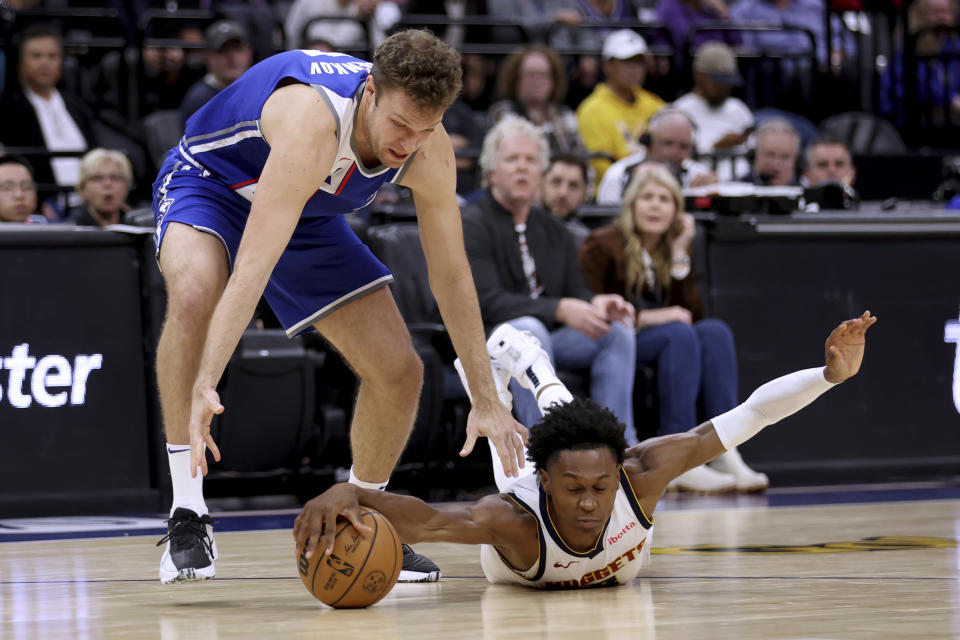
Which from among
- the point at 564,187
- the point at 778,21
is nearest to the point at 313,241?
the point at 564,187

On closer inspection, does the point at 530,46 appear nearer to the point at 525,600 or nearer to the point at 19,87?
the point at 19,87

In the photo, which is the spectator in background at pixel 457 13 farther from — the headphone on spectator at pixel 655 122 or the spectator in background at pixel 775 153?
the spectator in background at pixel 775 153

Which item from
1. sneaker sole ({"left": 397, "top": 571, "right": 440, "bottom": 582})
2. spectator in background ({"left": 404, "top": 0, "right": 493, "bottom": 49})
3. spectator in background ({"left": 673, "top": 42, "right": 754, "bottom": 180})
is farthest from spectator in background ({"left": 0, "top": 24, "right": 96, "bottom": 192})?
sneaker sole ({"left": 397, "top": 571, "right": 440, "bottom": 582})

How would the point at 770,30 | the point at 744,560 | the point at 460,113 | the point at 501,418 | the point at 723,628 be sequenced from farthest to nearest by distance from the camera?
the point at 770,30
the point at 460,113
the point at 744,560
the point at 501,418
the point at 723,628

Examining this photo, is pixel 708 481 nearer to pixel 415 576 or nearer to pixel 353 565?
pixel 415 576

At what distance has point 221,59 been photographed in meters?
8.72

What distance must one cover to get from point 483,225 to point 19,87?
3.33 meters

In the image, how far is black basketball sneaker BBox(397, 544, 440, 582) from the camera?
431 cm

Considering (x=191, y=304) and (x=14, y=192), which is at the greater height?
(x=14, y=192)

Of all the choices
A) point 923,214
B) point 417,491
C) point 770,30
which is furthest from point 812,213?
point 770,30

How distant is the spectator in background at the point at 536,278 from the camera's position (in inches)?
272

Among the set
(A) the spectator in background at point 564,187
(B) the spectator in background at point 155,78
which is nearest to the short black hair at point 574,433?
(A) the spectator in background at point 564,187

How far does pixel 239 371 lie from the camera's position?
264 inches

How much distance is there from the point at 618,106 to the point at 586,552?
6252 mm
